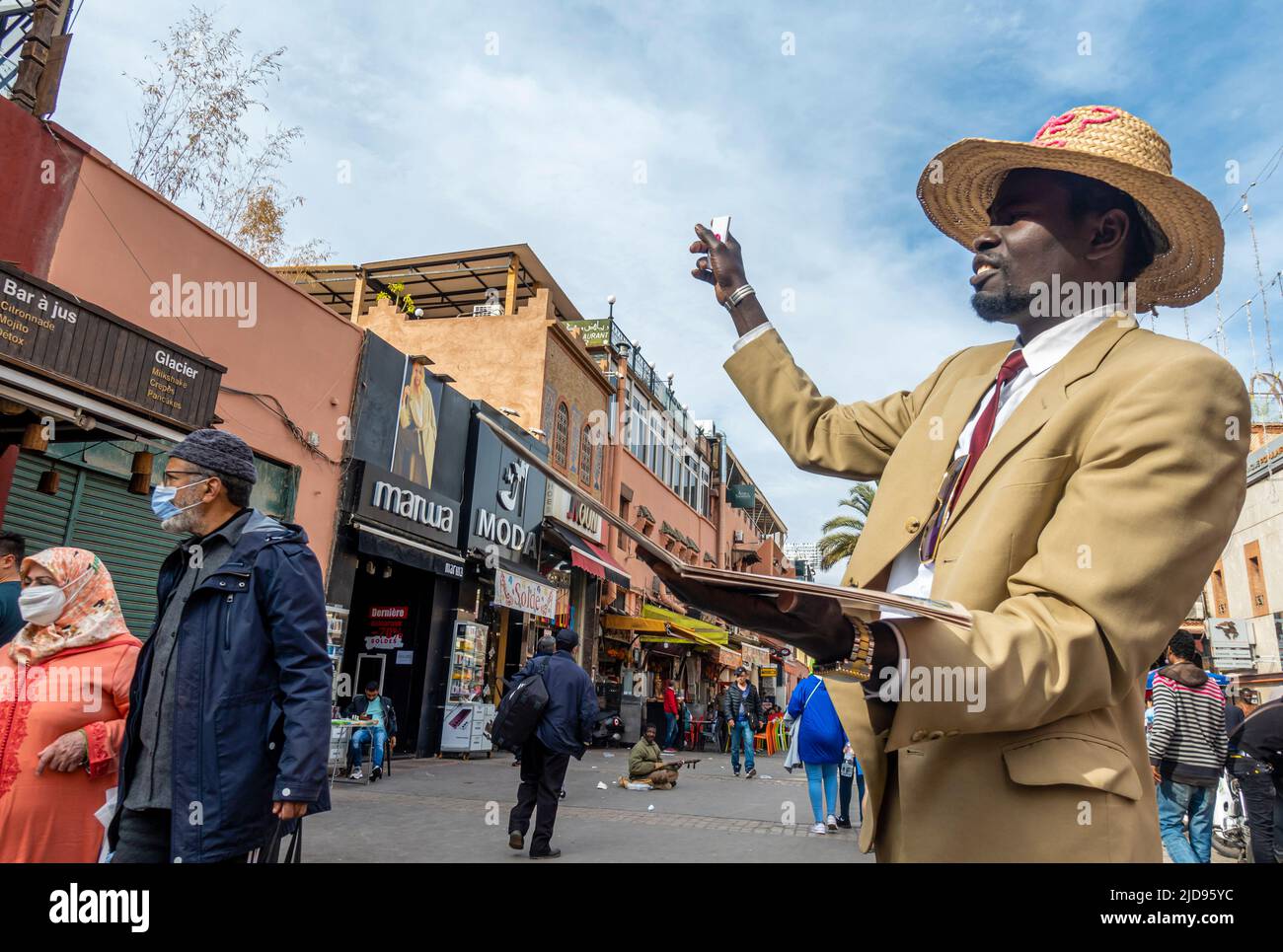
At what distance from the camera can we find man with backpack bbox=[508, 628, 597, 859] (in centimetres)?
711

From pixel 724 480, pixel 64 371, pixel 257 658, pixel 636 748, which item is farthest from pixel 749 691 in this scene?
pixel 724 480

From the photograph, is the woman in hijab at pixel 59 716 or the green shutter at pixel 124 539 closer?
the woman in hijab at pixel 59 716

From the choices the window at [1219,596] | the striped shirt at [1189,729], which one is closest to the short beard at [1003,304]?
the striped shirt at [1189,729]

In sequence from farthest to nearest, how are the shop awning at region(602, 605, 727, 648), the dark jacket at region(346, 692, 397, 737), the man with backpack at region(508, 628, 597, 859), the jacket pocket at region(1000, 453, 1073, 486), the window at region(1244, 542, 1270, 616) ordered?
the window at region(1244, 542, 1270, 616) < the shop awning at region(602, 605, 727, 648) < the dark jacket at region(346, 692, 397, 737) < the man with backpack at region(508, 628, 597, 859) < the jacket pocket at region(1000, 453, 1073, 486)

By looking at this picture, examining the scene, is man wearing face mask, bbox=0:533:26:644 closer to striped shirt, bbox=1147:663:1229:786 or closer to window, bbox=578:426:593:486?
striped shirt, bbox=1147:663:1229:786

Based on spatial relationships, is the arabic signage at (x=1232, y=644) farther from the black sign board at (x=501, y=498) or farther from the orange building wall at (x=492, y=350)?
the orange building wall at (x=492, y=350)

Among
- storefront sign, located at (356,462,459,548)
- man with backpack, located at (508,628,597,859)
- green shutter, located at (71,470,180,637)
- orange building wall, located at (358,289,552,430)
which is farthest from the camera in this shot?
orange building wall, located at (358,289,552,430)

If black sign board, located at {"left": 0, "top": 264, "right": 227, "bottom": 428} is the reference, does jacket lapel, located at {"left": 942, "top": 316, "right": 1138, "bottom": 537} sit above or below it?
below

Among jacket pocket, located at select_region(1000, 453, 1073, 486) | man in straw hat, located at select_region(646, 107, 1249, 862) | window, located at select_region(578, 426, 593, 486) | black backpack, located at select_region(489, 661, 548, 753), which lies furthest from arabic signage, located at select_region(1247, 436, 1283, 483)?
jacket pocket, located at select_region(1000, 453, 1073, 486)

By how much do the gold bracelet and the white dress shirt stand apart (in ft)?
1.52

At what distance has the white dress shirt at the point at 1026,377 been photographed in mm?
1525

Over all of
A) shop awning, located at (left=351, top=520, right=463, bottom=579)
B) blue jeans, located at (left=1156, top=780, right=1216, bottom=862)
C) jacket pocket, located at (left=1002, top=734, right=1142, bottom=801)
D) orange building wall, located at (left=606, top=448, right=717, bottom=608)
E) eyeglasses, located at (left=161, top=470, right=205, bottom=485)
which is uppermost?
orange building wall, located at (left=606, top=448, right=717, bottom=608)

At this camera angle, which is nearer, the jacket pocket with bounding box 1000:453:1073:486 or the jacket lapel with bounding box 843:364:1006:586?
the jacket pocket with bounding box 1000:453:1073:486

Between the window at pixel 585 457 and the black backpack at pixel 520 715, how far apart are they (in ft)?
50.6
